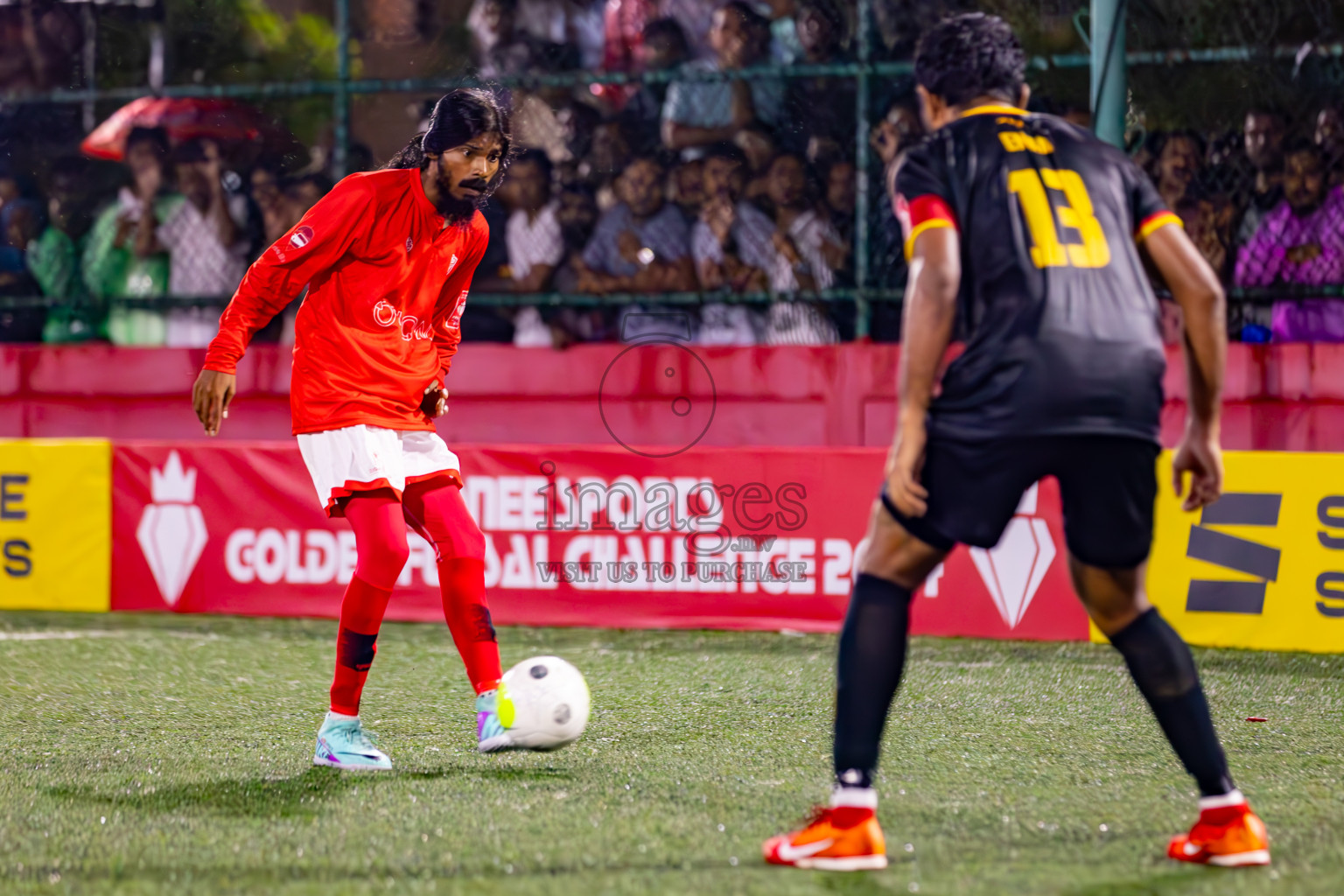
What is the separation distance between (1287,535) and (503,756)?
383 centimetres

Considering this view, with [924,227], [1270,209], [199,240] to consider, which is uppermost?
[1270,209]

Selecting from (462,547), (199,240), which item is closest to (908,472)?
(462,547)

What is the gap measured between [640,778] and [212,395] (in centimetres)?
150

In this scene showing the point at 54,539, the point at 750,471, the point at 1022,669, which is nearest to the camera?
the point at 1022,669

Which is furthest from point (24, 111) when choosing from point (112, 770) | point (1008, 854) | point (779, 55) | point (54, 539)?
point (1008, 854)

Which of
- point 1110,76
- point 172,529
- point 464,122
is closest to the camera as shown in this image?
point 464,122

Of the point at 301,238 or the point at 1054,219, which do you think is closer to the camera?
the point at 1054,219

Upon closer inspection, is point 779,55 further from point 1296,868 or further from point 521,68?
point 1296,868

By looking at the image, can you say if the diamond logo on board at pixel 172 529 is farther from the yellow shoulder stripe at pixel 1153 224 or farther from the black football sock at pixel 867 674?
the yellow shoulder stripe at pixel 1153 224

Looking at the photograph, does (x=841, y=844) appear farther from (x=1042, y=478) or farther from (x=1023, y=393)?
(x=1023, y=393)

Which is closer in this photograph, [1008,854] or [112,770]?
[1008,854]

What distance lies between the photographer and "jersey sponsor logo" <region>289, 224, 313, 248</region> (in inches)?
163

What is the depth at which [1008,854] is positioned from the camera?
3250mm

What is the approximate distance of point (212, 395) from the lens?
4.04 m
